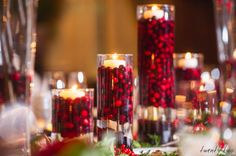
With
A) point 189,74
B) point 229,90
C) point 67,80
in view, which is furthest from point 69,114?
point 67,80

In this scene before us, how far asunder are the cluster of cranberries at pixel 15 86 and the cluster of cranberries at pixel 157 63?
360mm

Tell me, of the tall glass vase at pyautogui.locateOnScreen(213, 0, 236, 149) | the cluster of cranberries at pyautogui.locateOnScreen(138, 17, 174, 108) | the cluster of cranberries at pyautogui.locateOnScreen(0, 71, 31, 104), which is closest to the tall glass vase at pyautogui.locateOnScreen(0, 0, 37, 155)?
the cluster of cranberries at pyautogui.locateOnScreen(0, 71, 31, 104)

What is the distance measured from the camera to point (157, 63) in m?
1.48

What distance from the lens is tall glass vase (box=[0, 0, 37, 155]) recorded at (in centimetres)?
115

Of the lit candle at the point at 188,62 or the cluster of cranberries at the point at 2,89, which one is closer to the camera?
the cluster of cranberries at the point at 2,89

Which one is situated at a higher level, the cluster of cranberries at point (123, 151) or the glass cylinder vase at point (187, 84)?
the glass cylinder vase at point (187, 84)

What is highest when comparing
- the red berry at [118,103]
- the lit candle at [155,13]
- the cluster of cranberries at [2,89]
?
the lit candle at [155,13]

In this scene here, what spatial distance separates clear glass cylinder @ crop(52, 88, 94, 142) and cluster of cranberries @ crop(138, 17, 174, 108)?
0.18m

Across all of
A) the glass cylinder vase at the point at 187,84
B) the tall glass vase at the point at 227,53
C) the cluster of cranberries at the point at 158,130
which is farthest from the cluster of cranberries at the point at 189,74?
the cluster of cranberries at the point at 158,130

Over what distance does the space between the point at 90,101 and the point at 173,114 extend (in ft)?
0.73

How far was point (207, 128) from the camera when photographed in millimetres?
1232

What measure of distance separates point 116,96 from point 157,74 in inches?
9.2

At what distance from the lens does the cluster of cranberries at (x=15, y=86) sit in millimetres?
1182

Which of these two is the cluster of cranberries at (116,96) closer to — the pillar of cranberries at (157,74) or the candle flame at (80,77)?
the pillar of cranberries at (157,74)
